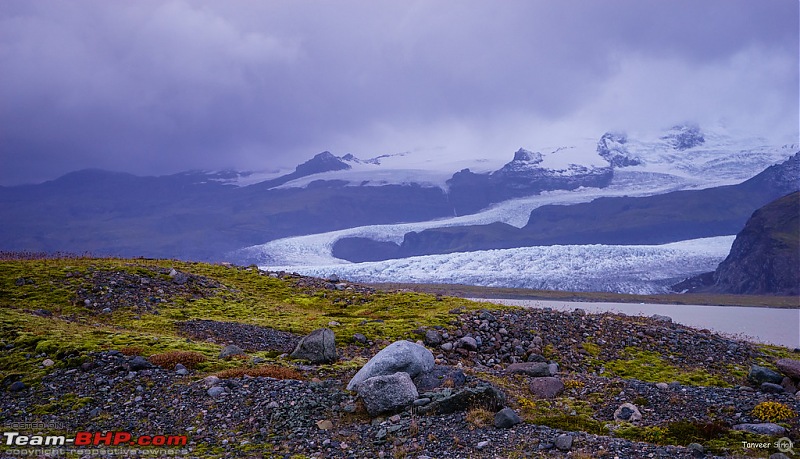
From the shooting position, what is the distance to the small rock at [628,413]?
10.1m

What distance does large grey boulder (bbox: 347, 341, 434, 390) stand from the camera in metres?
11.3

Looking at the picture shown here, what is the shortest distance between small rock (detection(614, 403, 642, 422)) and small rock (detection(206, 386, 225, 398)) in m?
7.23

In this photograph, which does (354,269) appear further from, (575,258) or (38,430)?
(38,430)

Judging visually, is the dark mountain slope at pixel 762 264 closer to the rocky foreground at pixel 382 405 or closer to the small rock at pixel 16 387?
the rocky foreground at pixel 382 405

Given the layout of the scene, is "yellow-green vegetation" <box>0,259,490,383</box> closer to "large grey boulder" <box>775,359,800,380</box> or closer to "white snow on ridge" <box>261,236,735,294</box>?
"large grey boulder" <box>775,359,800,380</box>

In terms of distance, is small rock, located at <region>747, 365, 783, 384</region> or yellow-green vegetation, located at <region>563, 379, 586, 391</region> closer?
yellow-green vegetation, located at <region>563, 379, 586, 391</region>

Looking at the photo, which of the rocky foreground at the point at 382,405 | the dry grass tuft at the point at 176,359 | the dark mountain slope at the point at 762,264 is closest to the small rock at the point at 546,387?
the rocky foreground at the point at 382,405

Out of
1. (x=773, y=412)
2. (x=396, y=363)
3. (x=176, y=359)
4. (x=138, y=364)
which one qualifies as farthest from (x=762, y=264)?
(x=138, y=364)

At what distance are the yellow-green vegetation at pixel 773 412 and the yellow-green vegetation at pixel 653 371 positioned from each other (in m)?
4.73

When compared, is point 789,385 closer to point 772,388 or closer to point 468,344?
point 772,388

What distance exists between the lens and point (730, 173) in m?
187

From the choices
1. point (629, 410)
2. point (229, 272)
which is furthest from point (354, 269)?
point (629, 410)

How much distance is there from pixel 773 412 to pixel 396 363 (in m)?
6.70

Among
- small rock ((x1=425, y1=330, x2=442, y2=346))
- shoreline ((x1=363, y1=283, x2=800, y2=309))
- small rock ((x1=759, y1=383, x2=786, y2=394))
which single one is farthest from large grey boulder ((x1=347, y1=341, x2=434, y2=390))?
shoreline ((x1=363, y1=283, x2=800, y2=309))
